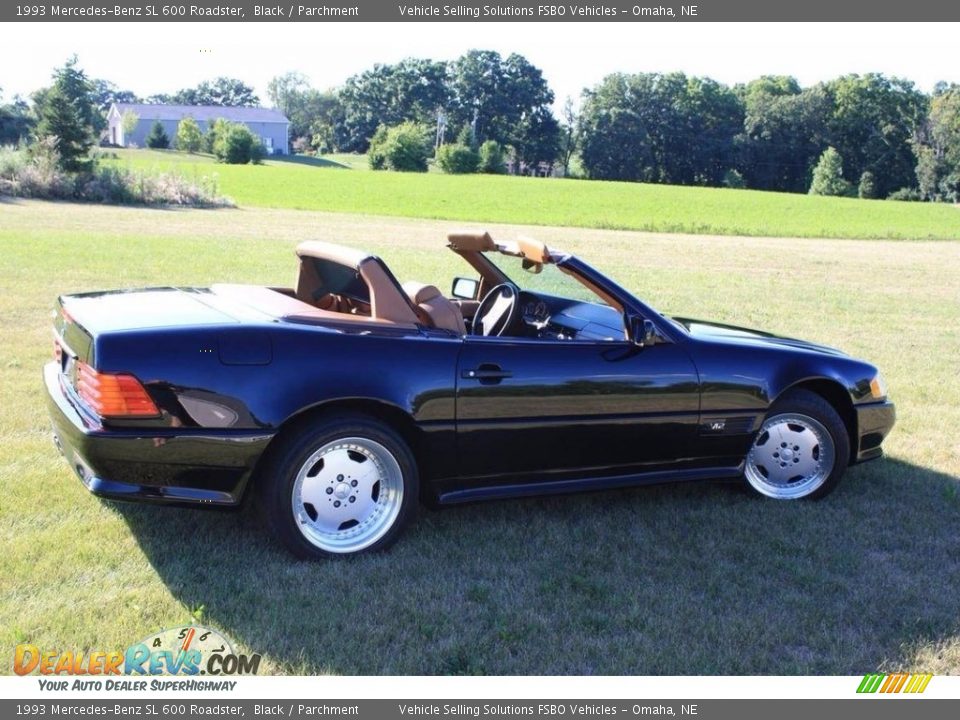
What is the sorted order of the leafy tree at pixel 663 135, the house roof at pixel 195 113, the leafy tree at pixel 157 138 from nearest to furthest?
the leafy tree at pixel 157 138 → the leafy tree at pixel 663 135 → the house roof at pixel 195 113

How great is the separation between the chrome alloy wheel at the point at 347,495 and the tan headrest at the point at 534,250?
129 centimetres

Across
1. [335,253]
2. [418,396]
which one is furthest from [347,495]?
[335,253]

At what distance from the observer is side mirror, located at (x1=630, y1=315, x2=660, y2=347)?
15.2 ft

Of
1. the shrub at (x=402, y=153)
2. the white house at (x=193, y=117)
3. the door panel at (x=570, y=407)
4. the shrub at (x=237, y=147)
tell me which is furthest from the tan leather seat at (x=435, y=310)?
the white house at (x=193, y=117)

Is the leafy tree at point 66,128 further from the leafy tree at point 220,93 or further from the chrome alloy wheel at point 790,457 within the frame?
the leafy tree at point 220,93

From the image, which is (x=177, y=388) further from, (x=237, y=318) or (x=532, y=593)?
(x=532, y=593)

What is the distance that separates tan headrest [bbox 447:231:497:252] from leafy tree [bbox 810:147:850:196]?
77.0m

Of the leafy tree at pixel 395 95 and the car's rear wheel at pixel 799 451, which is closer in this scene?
the car's rear wheel at pixel 799 451

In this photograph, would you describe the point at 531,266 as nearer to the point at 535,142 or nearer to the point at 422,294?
the point at 422,294

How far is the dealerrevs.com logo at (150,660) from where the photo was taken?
324 centimetres

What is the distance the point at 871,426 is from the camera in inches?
211

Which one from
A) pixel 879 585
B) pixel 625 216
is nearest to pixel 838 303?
pixel 879 585

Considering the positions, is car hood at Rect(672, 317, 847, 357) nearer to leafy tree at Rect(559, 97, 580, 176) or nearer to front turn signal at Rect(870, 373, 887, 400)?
front turn signal at Rect(870, 373, 887, 400)

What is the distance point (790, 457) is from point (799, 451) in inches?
2.4
